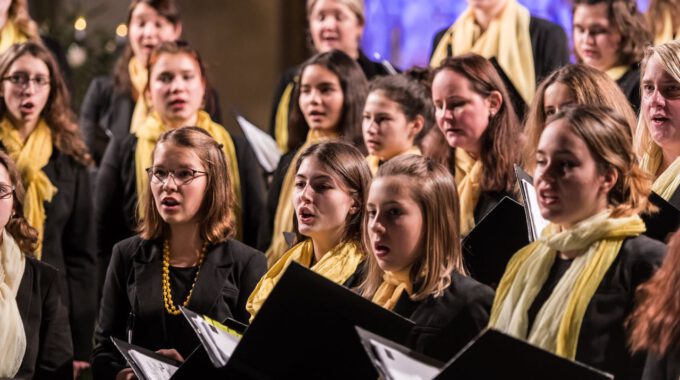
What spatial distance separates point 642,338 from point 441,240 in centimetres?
58

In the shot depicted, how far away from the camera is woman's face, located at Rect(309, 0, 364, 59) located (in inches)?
192

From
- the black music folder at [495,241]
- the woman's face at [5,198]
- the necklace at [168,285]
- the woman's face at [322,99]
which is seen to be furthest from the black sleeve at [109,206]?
the black music folder at [495,241]

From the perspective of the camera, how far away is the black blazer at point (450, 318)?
2.46 m

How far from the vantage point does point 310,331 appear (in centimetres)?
234

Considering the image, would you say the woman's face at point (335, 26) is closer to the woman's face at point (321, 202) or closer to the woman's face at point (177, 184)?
the woman's face at point (177, 184)

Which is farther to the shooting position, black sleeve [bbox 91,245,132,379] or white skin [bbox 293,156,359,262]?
black sleeve [bbox 91,245,132,379]

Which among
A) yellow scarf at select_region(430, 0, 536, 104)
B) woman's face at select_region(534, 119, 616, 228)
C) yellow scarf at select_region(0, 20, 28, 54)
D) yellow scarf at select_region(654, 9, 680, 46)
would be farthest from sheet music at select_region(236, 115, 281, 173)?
woman's face at select_region(534, 119, 616, 228)

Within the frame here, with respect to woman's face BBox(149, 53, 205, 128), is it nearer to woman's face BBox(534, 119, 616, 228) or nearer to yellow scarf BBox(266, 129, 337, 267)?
yellow scarf BBox(266, 129, 337, 267)

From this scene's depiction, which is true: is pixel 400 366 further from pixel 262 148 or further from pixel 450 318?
pixel 262 148

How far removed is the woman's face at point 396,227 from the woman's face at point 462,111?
95 centimetres

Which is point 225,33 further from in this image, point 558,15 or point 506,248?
point 506,248

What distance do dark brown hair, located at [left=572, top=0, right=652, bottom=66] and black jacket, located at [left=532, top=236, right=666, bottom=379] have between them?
6.64 ft

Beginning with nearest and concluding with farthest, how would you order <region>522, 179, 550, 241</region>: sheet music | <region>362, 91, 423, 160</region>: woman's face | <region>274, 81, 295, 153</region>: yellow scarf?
<region>522, 179, 550, 241</region>: sheet music, <region>362, 91, 423, 160</region>: woman's face, <region>274, 81, 295, 153</region>: yellow scarf

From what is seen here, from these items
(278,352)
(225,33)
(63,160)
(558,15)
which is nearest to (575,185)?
(278,352)
